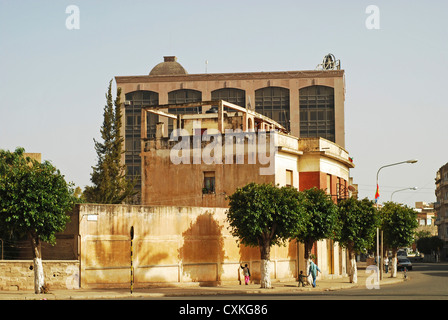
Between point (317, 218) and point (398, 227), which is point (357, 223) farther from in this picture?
point (398, 227)

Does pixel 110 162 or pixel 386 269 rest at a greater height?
pixel 110 162

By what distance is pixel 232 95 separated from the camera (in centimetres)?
10019

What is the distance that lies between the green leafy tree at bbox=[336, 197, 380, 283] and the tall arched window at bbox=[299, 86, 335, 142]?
164 feet

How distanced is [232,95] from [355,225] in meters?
55.3

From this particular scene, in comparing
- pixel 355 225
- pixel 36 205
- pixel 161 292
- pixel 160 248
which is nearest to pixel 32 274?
pixel 36 205

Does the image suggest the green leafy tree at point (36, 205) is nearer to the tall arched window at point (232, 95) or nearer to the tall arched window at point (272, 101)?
the tall arched window at point (272, 101)

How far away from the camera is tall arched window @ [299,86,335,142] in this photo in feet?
322

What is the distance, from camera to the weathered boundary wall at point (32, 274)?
1368 inches

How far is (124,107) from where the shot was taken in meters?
99.8

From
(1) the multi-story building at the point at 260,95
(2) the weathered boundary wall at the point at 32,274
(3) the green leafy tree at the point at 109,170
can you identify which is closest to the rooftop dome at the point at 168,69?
(1) the multi-story building at the point at 260,95

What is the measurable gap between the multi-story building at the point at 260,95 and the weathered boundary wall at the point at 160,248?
54260 mm
